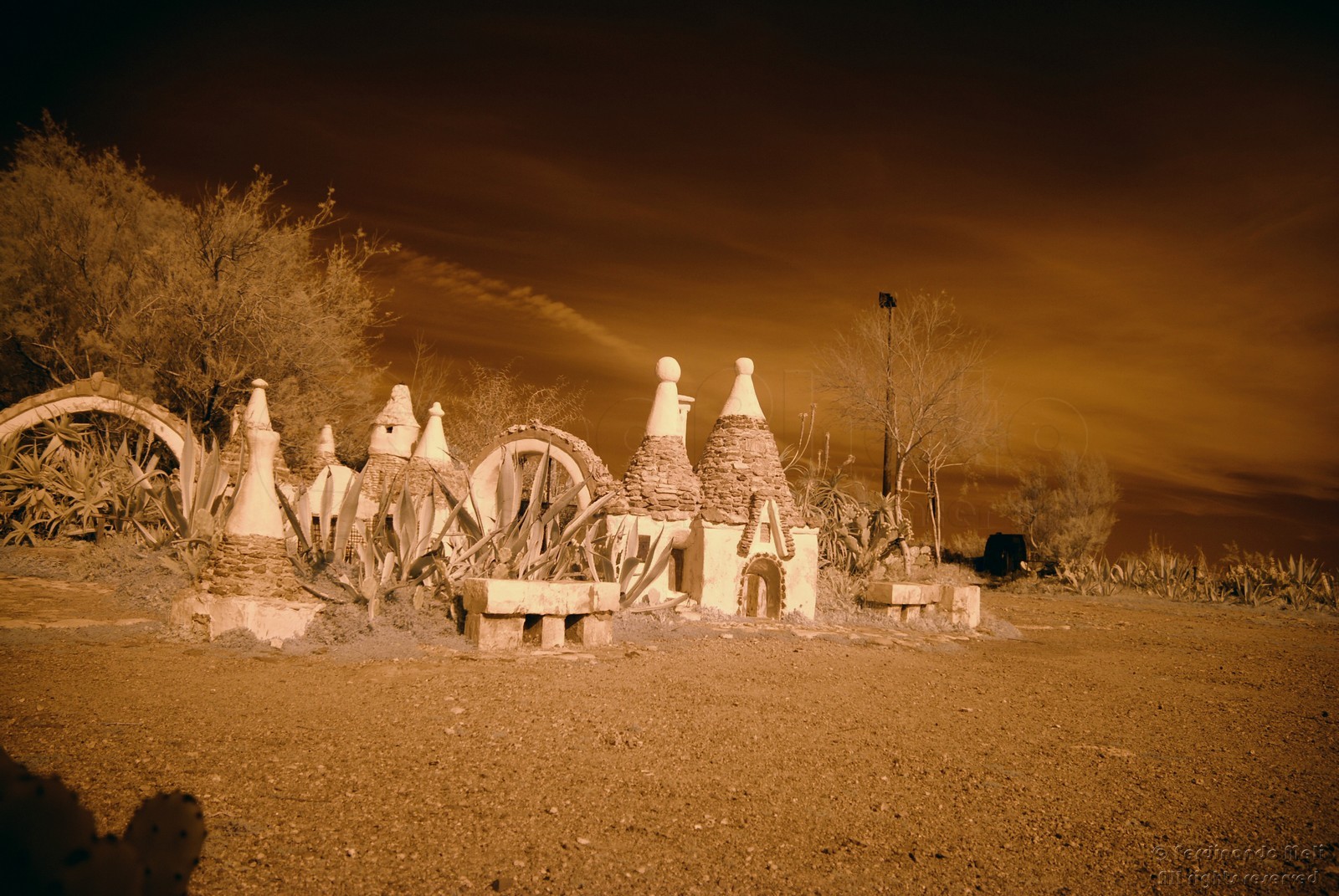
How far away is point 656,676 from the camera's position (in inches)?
243

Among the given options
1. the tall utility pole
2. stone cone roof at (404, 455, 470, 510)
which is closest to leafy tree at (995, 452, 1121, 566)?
the tall utility pole

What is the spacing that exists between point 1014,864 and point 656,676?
3365mm

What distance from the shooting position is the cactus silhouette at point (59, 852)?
3.96ft

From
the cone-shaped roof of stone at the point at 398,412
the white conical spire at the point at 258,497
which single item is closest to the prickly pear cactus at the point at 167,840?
the white conical spire at the point at 258,497

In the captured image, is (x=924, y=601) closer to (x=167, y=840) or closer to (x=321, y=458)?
(x=167, y=840)

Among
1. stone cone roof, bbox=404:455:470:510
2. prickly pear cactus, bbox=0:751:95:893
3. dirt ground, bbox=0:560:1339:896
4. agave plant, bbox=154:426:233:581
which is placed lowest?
dirt ground, bbox=0:560:1339:896

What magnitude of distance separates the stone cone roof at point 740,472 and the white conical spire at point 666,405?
66cm

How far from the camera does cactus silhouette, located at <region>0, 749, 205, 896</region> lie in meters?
1.21

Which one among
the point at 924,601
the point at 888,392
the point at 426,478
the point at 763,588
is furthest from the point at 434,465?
the point at 888,392

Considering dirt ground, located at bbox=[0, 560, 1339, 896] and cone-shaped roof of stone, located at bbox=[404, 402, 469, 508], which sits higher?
cone-shaped roof of stone, located at bbox=[404, 402, 469, 508]

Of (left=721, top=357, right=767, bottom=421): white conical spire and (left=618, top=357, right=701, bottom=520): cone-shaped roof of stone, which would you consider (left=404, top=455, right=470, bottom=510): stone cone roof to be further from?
(left=721, top=357, right=767, bottom=421): white conical spire

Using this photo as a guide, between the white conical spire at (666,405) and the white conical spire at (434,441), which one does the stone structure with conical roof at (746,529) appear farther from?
the white conical spire at (434,441)

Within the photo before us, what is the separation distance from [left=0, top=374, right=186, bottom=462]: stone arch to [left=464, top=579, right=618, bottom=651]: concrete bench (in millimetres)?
6352

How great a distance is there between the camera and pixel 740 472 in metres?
10.6
